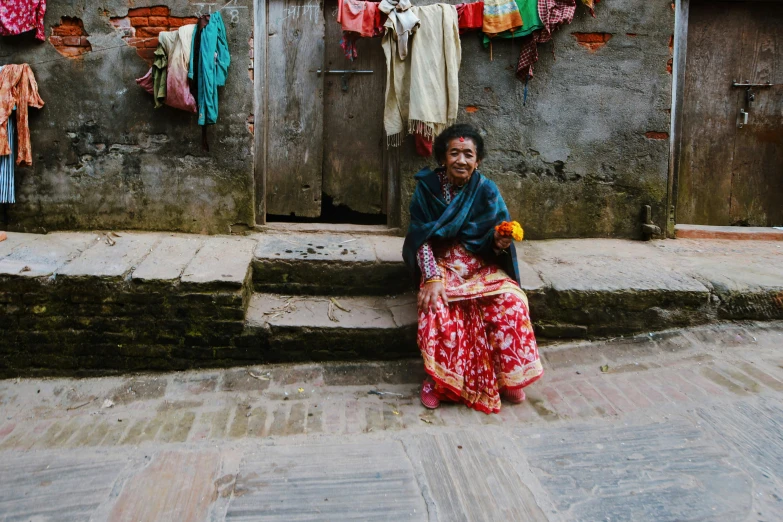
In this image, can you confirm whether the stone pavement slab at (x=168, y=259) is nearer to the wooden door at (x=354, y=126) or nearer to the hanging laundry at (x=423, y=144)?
the wooden door at (x=354, y=126)

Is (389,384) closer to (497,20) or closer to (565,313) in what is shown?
(565,313)

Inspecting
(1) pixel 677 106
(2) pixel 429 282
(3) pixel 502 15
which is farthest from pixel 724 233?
(2) pixel 429 282

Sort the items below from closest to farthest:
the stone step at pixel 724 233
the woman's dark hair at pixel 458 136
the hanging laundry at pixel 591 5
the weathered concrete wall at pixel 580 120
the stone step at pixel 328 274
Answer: the woman's dark hair at pixel 458 136 < the stone step at pixel 328 274 < the hanging laundry at pixel 591 5 < the weathered concrete wall at pixel 580 120 < the stone step at pixel 724 233

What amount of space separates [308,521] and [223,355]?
4.91ft

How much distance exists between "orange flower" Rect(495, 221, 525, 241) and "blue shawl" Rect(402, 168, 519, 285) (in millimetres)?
155

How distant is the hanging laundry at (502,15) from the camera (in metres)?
4.14

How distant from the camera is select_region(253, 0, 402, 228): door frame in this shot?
433 centimetres

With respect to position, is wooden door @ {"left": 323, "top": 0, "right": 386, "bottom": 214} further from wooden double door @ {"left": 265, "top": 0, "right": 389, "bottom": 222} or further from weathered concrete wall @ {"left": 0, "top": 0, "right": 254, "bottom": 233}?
weathered concrete wall @ {"left": 0, "top": 0, "right": 254, "bottom": 233}

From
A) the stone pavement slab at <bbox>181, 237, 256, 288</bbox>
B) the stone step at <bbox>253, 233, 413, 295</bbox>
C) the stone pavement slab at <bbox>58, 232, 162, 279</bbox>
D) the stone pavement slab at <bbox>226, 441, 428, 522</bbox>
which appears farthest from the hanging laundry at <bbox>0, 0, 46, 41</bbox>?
the stone pavement slab at <bbox>226, 441, 428, 522</bbox>

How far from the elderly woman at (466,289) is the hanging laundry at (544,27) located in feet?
4.72

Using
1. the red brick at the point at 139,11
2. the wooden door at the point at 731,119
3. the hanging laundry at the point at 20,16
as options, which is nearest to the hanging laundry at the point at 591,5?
the wooden door at the point at 731,119

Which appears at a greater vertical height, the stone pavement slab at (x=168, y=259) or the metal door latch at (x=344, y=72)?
the metal door latch at (x=344, y=72)

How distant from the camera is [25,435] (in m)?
2.75

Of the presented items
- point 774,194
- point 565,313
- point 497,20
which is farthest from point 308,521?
point 774,194
